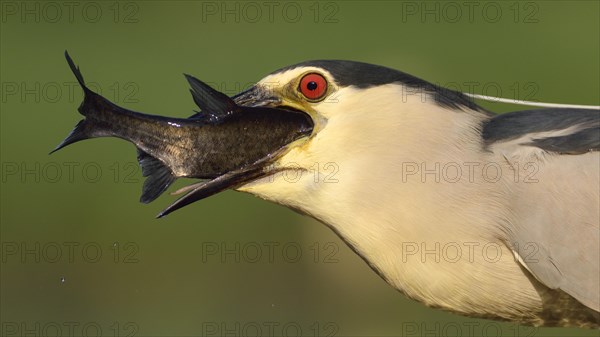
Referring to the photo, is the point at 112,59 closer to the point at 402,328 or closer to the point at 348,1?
the point at 348,1

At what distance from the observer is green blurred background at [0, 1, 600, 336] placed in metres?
4.79

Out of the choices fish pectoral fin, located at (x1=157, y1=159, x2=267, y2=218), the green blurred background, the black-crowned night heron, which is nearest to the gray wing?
the black-crowned night heron

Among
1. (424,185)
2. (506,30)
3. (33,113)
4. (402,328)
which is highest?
(506,30)

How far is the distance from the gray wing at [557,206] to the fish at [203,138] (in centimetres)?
45

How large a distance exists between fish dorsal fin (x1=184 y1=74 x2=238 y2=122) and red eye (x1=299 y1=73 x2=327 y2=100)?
150 mm

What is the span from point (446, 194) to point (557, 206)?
0.75ft

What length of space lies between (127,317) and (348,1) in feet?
10.3

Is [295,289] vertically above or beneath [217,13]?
beneath

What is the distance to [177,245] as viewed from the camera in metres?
5.64

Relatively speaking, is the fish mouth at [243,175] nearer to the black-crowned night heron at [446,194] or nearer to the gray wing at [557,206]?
the black-crowned night heron at [446,194]

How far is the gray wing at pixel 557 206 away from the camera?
255cm

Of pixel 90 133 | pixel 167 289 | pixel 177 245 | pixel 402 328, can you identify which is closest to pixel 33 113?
pixel 177 245

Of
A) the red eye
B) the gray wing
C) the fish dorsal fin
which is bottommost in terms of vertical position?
the gray wing

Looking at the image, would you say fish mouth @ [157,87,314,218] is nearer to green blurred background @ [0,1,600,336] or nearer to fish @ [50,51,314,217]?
fish @ [50,51,314,217]
